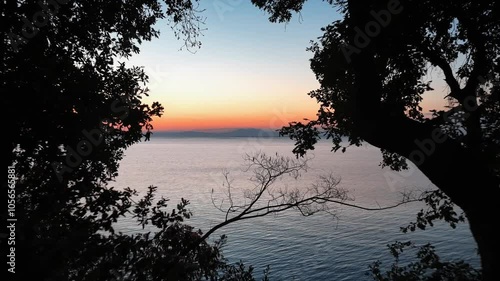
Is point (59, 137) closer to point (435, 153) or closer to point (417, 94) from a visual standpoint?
point (435, 153)

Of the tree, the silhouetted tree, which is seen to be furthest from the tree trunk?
the silhouetted tree

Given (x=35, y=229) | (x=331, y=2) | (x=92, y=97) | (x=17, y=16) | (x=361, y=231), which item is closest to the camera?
(x=35, y=229)

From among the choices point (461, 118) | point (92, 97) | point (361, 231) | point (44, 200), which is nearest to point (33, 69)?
point (92, 97)

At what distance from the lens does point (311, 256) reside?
1528 inches

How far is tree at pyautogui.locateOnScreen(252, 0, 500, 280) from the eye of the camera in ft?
14.5

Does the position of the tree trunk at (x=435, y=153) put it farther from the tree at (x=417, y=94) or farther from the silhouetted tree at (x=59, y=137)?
the silhouetted tree at (x=59, y=137)

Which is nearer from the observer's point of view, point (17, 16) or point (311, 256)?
point (17, 16)

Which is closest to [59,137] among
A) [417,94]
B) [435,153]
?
[435,153]

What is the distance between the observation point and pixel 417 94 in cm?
962

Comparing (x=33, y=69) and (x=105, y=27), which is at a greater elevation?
(x=105, y=27)

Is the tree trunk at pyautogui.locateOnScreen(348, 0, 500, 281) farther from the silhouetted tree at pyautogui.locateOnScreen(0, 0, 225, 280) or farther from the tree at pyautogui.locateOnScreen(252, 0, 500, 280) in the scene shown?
the silhouetted tree at pyautogui.locateOnScreen(0, 0, 225, 280)

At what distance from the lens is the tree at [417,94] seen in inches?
174

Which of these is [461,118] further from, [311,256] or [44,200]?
[311,256]

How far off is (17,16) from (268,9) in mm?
7018
